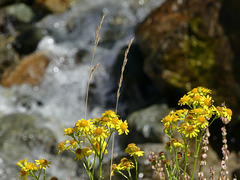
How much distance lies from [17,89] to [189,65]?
3511 mm

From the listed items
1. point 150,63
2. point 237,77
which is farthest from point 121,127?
point 150,63

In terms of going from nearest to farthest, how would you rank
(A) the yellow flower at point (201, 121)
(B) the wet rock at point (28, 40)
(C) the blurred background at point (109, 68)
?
1. (A) the yellow flower at point (201, 121)
2. (C) the blurred background at point (109, 68)
3. (B) the wet rock at point (28, 40)

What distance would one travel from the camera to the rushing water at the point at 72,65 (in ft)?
20.9

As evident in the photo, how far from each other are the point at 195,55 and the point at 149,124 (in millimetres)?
1116

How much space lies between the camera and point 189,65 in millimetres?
4918

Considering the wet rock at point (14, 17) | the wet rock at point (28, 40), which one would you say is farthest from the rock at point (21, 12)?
the wet rock at point (28, 40)

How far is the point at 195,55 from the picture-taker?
16.1 feet

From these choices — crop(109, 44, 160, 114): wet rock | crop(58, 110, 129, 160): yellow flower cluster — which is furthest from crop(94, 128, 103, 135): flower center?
crop(109, 44, 160, 114): wet rock

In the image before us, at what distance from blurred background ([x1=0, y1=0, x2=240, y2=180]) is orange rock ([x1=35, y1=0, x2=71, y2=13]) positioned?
0.03 m

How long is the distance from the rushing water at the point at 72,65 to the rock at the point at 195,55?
5.64 feet

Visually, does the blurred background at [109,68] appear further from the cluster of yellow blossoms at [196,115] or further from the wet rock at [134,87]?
the cluster of yellow blossoms at [196,115]

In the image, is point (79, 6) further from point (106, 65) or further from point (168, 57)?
point (168, 57)

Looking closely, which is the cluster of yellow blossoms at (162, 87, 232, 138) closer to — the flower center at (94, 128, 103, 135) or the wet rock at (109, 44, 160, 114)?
the flower center at (94, 128, 103, 135)

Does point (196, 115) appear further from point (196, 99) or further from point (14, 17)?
point (14, 17)
